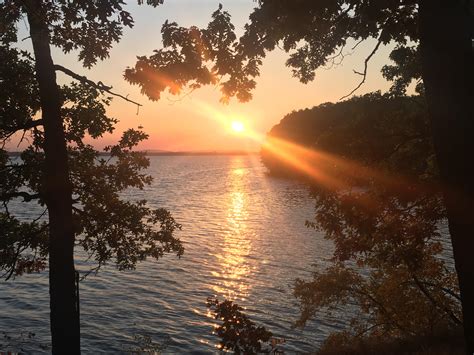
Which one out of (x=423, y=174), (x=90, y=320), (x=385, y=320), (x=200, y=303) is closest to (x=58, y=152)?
(x=423, y=174)

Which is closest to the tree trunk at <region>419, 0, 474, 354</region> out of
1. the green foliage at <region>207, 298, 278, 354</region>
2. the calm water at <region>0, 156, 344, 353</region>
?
the green foliage at <region>207, 298, 278, 354</region>

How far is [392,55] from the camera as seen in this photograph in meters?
10.6

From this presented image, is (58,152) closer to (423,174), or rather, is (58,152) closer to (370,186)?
(370,186)

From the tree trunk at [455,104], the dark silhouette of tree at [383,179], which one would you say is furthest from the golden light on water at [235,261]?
the tree trunk at [455,104]

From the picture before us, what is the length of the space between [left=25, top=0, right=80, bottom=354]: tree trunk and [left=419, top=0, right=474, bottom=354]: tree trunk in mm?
8184

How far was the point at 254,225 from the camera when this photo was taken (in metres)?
64.6

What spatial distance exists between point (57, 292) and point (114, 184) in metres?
4.34

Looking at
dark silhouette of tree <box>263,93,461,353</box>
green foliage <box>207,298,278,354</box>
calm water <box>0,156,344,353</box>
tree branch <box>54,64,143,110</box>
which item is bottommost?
calm water <box>0,156,344,353</box>

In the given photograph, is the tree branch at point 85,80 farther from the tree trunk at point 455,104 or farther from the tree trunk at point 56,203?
the tree trunk at point 455,104

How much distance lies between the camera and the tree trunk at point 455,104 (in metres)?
5.53

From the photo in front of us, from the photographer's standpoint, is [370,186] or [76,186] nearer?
[370,186]

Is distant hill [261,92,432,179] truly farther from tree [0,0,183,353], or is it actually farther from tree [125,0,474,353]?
tree [0,0,183,353]

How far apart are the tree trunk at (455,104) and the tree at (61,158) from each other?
4864mm

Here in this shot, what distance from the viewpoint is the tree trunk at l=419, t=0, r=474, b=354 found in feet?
18.1
